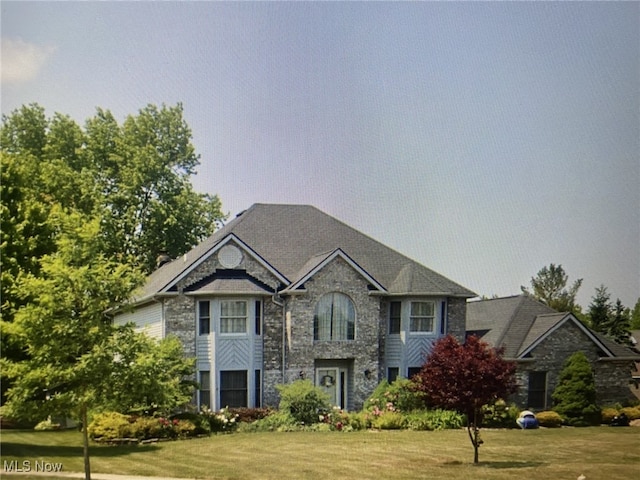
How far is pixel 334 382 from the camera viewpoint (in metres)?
20.9

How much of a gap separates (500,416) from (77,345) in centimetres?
1009

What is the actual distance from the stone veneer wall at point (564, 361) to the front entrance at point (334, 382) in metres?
4.70

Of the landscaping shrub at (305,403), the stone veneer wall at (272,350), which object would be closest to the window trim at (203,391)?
the stone veneer wall at (272,350)

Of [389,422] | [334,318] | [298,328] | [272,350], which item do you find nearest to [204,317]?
[272,350]

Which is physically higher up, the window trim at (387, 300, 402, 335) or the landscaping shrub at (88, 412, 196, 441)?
the window trim at (387, 300, 402, 335)

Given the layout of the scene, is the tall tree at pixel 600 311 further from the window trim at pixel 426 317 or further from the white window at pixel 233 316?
the white window at pixel 233 316

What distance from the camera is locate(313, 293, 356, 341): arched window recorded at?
2058 cm

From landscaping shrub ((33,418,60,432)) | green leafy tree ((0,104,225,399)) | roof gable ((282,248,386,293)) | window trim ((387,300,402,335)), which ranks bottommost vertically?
landscaping shrub ((33,418,60,432))

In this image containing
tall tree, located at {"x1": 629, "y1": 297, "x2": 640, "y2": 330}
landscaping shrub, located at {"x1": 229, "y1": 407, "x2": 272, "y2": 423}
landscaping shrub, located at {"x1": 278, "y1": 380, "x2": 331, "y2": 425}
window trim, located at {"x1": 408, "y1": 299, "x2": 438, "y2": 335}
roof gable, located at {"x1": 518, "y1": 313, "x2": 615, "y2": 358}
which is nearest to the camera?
tall tree, located at {"x1": 629, "y1": 297, "x2": 640, "y2": 330}

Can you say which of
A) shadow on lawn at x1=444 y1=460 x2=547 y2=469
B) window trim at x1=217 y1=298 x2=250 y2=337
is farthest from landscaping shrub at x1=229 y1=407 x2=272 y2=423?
shadow on lawn at x1=444 y1=460 x2=547 y2=469

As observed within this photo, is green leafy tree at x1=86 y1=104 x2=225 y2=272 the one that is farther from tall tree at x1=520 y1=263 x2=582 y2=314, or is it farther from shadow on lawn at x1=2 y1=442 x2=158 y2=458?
tall tree at x1=520 y1=263 x2=582 y2=314

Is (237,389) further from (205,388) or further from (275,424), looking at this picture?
(275,424)

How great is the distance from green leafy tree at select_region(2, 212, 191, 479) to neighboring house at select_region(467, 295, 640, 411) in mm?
7836

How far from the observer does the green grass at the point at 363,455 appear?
1248 cm
